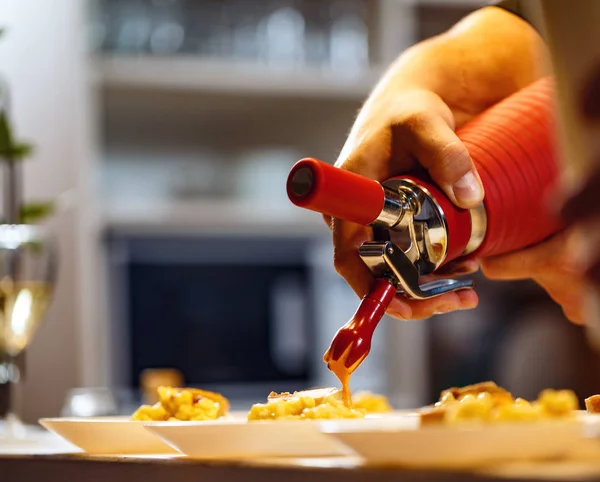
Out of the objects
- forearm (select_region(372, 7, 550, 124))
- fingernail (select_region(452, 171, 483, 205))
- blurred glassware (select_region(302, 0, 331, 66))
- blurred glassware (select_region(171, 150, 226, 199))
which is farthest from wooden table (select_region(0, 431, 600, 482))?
blurred glassware (select_region(302, 0, 331, 66))

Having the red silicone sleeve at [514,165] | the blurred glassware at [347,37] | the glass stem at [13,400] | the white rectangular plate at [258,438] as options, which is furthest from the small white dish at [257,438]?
the blurred glassware at [347,37]

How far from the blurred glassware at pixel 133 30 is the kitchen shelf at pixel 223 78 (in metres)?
0.03

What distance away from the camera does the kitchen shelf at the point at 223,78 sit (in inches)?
98.1

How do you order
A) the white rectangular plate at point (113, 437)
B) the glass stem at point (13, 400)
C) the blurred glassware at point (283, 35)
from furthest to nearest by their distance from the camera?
1. the blurred glassware at point (283, 35)
2. the glass stem at point (13, 400)
3. the white rectangular plate at point (113, 437)

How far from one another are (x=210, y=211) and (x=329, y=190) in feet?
6.81

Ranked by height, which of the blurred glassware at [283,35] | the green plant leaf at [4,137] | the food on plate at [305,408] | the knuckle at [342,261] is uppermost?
the blurred glassware at [283,35]

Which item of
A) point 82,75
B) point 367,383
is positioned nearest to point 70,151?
point 82,75

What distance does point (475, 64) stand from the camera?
88 centimetres

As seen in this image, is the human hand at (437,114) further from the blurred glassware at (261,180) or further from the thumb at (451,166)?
the blurred glassware at (261,180)

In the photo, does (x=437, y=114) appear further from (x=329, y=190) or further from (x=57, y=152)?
(x=57, y=152)

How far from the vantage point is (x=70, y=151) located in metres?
2.37

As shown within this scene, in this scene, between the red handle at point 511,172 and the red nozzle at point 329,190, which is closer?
the red nozzle at point 329,190

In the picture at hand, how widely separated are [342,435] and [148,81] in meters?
2.17

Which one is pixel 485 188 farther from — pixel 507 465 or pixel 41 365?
pixel 41 365
